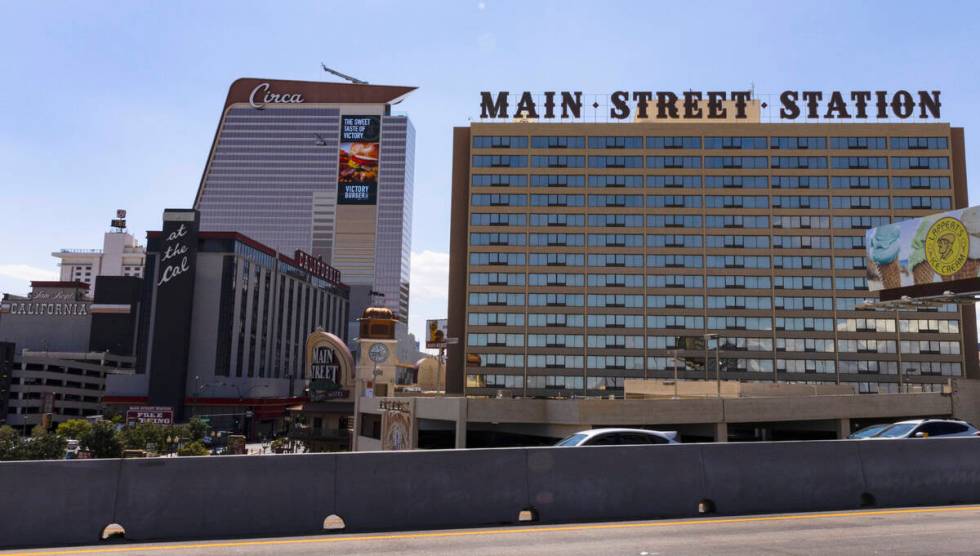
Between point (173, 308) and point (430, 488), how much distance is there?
118m

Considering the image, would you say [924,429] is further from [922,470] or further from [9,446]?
[9,446]

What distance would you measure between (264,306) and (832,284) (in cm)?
9649

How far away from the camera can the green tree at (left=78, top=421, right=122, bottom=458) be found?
247ft

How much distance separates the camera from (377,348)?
88875 mm

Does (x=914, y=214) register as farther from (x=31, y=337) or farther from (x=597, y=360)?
(x=31, y=337)

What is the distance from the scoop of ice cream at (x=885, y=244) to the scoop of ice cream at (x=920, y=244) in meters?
1.43

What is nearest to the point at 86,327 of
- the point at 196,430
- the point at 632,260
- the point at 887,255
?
the point at 196,430

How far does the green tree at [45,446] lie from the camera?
70.9m

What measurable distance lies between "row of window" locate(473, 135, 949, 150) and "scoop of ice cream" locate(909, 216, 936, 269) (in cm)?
4996

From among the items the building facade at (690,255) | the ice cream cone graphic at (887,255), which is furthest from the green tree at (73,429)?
the ice cream cone graphic at (887,255)

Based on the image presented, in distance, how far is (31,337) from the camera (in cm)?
15362

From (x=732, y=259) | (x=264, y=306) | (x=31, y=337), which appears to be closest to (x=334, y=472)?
(x=732, y=259)

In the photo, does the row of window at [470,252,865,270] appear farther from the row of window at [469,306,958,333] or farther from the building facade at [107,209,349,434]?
the building facade at [107,209,349,434]

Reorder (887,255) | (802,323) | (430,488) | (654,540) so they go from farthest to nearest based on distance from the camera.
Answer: (802,323), (887,255), (430,488), (654,540)
